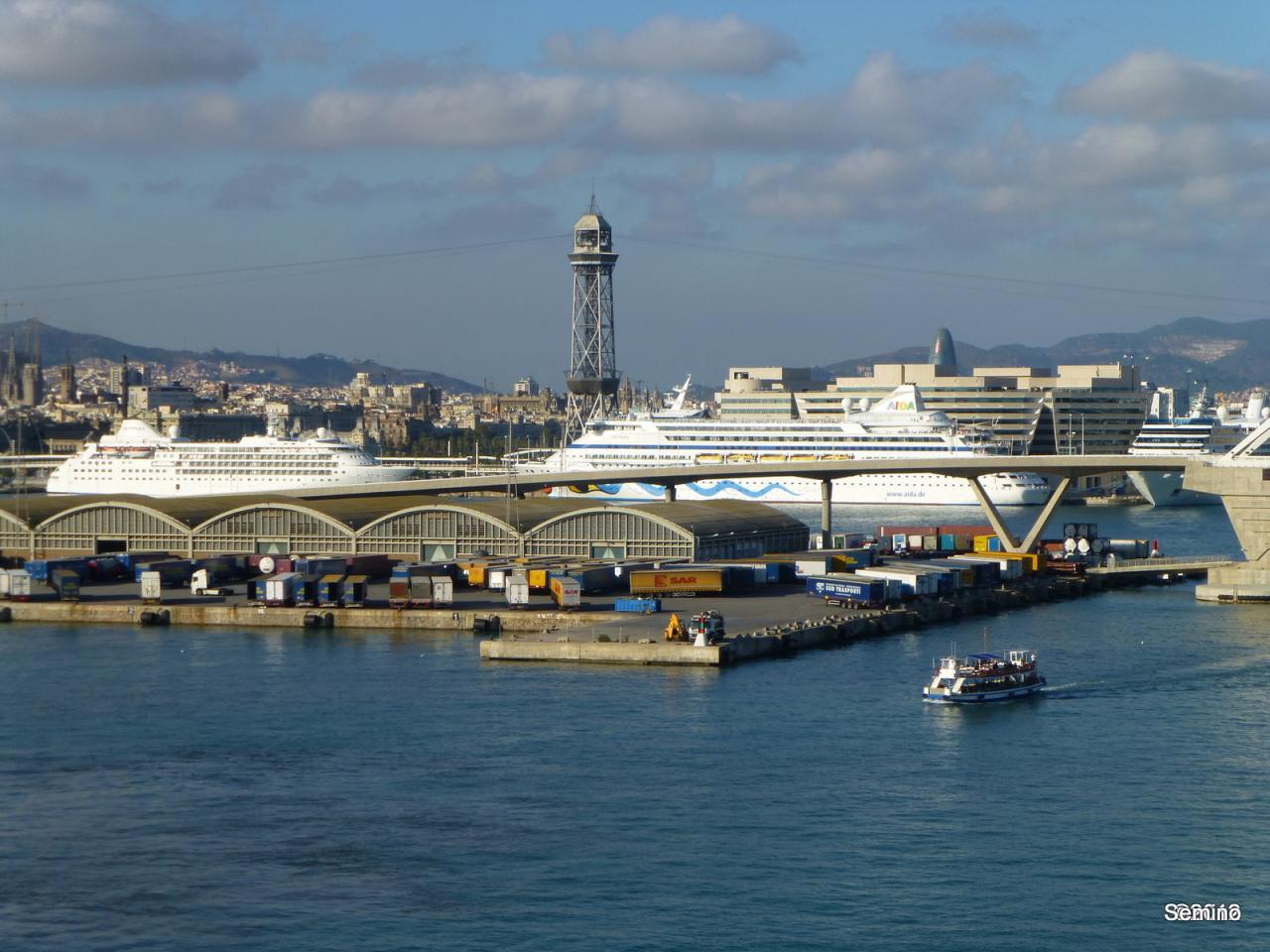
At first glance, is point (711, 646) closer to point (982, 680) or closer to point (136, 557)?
point (982, 680)

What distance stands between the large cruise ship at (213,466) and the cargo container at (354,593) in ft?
129

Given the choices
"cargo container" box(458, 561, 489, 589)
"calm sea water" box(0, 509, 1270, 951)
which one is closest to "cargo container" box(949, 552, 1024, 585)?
"calm sea water" box(0, 509, 1270, 951)

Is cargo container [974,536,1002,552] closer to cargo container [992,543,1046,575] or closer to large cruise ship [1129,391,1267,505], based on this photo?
cargo container [992,543,1046,575]

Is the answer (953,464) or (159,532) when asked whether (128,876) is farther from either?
(953,464)

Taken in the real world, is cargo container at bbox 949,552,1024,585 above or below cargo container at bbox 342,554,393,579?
below

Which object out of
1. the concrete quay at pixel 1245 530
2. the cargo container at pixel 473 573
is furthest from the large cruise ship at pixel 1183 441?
the cargo container at pixel 473 573

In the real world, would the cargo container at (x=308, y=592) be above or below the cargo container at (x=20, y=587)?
below

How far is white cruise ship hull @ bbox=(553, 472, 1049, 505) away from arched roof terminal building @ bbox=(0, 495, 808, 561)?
30645 mm

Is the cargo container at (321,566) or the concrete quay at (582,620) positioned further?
the cargo container at (321,566)

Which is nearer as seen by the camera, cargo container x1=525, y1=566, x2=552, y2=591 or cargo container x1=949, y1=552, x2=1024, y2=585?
cargo container x1=525, y1=566, x2=552, y2=591

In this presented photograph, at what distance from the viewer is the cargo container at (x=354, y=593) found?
3962cm

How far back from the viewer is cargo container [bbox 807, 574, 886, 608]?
39.2m

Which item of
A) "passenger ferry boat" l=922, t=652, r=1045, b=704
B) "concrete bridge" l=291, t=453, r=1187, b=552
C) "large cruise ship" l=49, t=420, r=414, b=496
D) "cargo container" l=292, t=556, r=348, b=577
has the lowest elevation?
"passenger ferry boat" l=922, t=652, r=1045, b=704

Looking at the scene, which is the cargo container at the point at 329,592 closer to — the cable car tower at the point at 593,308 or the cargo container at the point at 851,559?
the cargo container at the point at 851,559
